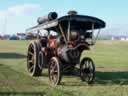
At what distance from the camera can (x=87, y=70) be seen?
53.0 ft

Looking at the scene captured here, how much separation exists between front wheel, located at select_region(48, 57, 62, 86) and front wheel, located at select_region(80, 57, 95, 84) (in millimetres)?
1195

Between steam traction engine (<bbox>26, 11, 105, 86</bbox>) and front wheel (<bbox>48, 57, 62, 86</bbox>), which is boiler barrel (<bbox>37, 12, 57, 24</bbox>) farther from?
front wheel (<bbox>48, 57, 62, 86</bbox>)

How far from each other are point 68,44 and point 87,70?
1297 millimetres

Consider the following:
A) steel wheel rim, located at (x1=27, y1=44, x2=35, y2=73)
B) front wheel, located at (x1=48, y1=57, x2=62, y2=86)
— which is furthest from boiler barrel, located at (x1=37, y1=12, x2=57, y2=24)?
front wheel, located at (x1=48, y1=57, x2=62, y2=86)

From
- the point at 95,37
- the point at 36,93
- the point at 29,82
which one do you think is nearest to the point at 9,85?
the point at 29,82

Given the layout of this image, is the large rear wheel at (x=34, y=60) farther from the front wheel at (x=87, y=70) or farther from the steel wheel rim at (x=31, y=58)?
the front wheel at (x=87, y=70)

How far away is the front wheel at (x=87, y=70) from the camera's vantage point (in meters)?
15.9

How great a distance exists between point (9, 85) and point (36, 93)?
2.15 metres

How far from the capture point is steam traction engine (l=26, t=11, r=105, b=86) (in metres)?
15.5

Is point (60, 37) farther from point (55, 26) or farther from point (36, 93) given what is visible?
point (36, 93)

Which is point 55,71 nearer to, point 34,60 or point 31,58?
point 34,60

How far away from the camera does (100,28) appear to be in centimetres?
1661

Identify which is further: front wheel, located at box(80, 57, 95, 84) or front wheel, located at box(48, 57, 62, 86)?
front wheel, located at box(80, 57, 95, 84)

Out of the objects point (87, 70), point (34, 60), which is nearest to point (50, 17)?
point (34, 60)
